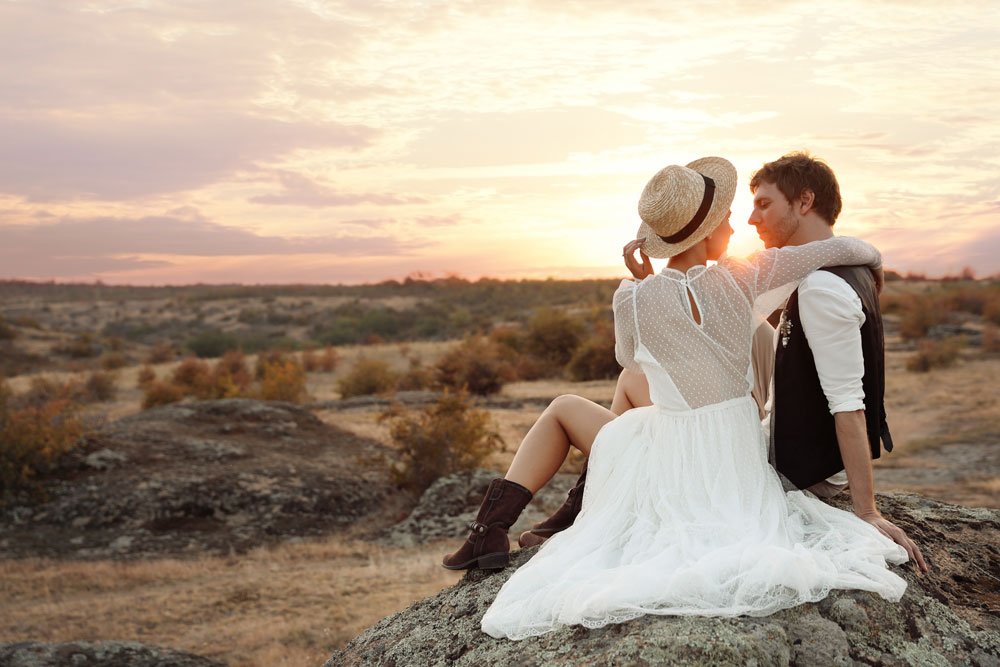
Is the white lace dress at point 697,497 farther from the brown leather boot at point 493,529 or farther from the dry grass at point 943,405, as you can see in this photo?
the dry grass at point 943,405

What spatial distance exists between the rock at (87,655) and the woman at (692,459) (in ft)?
9.88

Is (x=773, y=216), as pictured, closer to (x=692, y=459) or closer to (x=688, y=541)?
(x=692, y=459)

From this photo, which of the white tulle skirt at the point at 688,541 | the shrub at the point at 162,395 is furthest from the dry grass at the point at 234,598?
the shrub at the point at 162,395

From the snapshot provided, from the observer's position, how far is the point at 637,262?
362 centimetres

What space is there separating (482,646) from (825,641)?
1139 millimetres

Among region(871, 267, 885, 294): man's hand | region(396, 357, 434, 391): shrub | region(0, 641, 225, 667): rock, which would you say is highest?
region(871, 267, 885, 294): man's hand

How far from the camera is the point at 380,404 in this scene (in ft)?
61.2

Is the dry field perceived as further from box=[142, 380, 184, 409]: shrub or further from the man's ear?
box=[142, 380, 184, 409]: shrub

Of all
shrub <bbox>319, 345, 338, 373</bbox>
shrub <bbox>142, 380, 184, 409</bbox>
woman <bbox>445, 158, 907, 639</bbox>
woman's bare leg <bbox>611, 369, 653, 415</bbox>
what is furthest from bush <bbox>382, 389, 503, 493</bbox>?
shrub <bbox>319, 345, 338, 373</bbox>

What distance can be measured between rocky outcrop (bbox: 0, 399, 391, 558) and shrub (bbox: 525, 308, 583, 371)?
1453cm

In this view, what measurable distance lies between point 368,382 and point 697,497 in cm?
1982

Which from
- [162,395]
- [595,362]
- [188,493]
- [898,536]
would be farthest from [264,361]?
[898,536]

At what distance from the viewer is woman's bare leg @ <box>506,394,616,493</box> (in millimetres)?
3887

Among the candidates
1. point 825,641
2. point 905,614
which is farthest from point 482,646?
point 905,614
